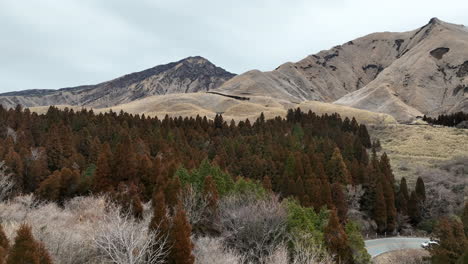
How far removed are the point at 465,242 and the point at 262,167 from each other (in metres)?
32.7

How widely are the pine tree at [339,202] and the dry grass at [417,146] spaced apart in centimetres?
2611

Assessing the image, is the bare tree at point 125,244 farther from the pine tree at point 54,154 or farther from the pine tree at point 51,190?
the pine tree at point 54,154

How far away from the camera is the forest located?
21.6 metres

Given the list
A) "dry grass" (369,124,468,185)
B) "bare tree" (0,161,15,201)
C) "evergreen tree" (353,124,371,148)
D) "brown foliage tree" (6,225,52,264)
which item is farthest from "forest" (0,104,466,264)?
"evergreen tree" (353,124,371,148)

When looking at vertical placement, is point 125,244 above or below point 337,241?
above

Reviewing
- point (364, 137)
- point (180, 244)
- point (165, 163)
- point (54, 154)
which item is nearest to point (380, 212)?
point (165, 163)

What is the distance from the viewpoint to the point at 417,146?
9575cm

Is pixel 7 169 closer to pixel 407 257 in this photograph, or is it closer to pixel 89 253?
pixel 89 253

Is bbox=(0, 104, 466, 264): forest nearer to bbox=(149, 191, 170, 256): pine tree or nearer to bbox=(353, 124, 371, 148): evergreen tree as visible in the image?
bbox=(149, 191, 170, 256): pine tree

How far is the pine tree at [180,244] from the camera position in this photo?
2080cm

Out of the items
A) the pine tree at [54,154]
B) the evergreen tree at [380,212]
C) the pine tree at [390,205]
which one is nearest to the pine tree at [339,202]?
the evergreen tree at [380,212]

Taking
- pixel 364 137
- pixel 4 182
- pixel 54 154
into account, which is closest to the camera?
pixel 4 182

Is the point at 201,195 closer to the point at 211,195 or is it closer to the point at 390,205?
the point at 211,195

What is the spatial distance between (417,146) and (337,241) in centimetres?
7481
